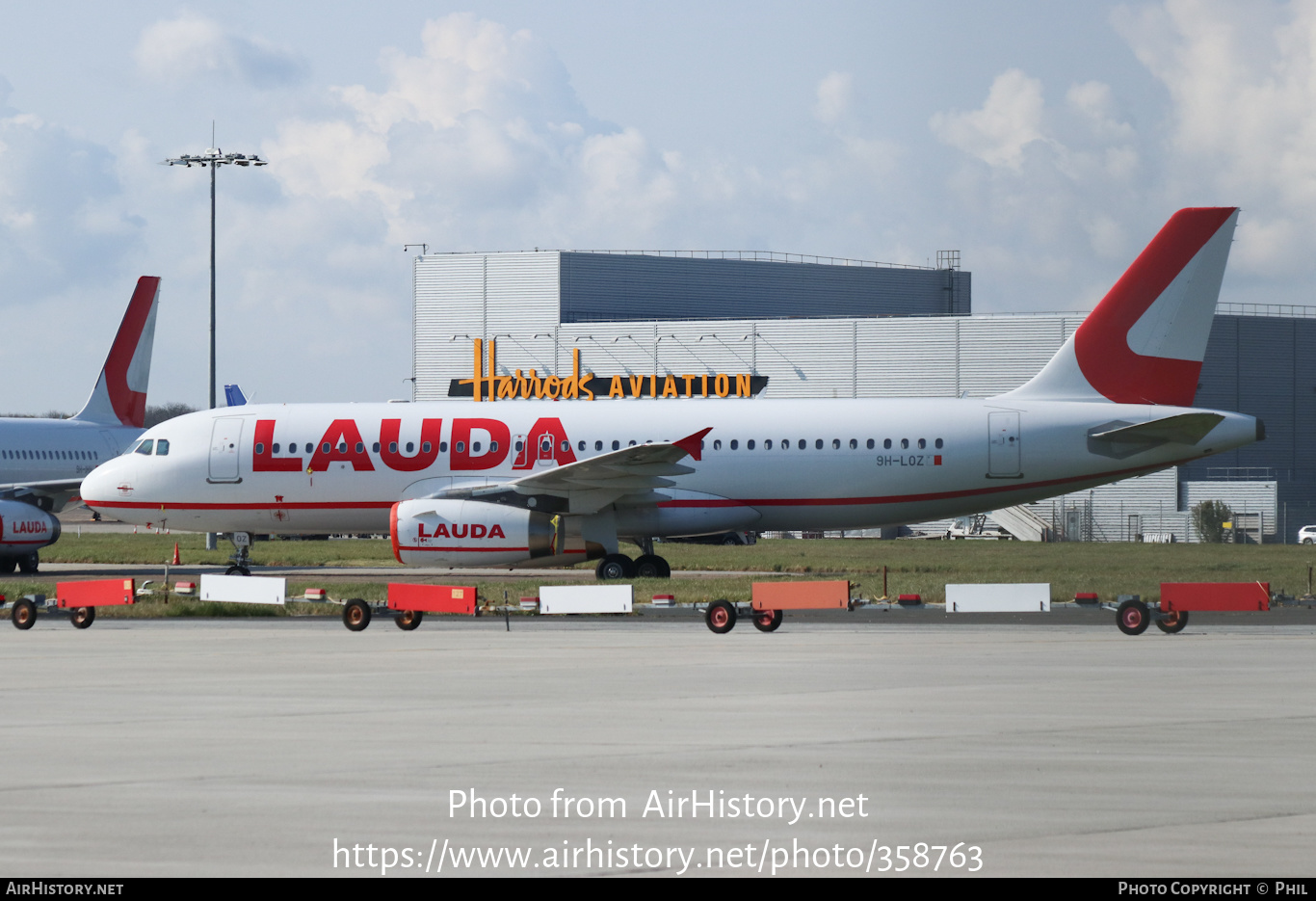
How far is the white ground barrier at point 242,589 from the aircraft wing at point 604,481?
7.61 meters

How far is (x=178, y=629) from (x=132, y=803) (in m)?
14.7

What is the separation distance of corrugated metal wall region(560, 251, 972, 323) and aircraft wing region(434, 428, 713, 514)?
64.9 m

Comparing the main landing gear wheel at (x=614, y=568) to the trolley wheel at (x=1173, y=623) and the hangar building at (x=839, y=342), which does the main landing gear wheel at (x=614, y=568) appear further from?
the hangar building at (x=839, y=342)

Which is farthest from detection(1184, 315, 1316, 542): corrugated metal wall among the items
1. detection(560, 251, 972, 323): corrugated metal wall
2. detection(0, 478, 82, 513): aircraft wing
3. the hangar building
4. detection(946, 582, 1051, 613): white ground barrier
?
detection(946, 582, 1051, 613): white ground barrier

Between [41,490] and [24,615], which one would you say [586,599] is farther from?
[41,490]

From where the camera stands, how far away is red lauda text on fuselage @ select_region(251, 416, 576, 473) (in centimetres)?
3419

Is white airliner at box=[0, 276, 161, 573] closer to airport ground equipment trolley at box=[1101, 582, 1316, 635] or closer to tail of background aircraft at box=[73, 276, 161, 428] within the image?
tail of background aircraft at box=[73, 276, 161, 428]

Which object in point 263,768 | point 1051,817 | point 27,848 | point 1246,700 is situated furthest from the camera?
point 1246,700

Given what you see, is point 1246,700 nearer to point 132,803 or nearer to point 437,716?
point 437,716

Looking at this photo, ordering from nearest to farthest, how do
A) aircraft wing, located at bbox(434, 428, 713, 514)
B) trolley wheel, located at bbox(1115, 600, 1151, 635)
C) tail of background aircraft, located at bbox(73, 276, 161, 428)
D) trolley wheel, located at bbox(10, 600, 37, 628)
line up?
trolley wheel, located at bbox(1115, 600, 1151, 635)
trolley wheel, located at bbox(10, 600, 37, 628)
aircraft wing, located at bbox(434, 428, 713, 514)
tail of background aircraft, located at bbox(73, 276, 161, 428)

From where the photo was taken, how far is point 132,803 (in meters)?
8.62

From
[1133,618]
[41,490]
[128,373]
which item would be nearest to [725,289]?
[128,373]

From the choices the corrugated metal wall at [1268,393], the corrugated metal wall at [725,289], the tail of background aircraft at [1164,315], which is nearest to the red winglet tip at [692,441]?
the tail of background aircraft at [1164,315]
